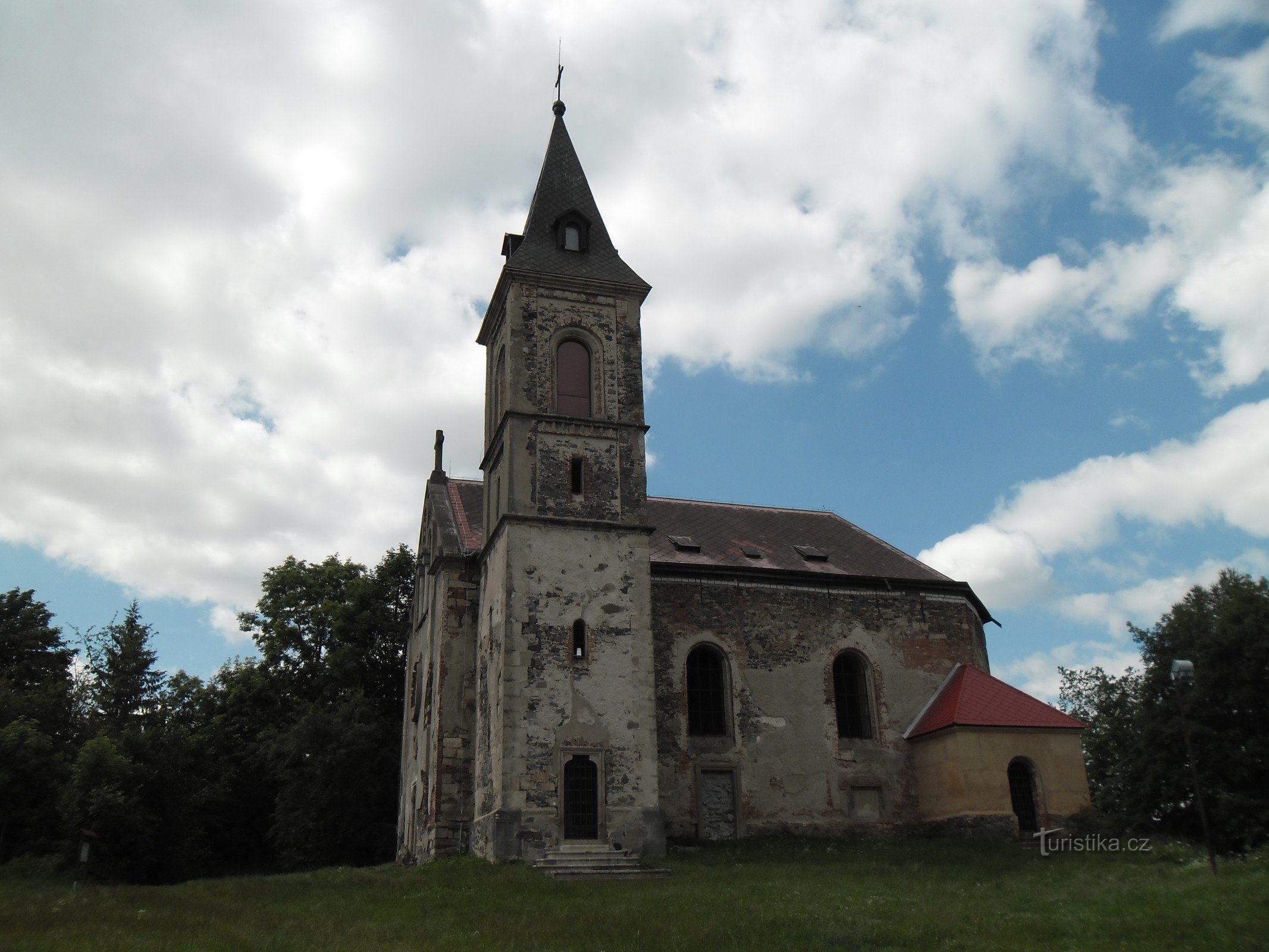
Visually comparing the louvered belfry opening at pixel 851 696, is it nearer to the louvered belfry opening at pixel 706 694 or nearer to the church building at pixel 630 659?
the church building at pixel 630 659

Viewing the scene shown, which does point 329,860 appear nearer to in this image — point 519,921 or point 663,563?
point 663,563

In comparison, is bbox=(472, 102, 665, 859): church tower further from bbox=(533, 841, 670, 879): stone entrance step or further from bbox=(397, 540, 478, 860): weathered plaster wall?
bbox=(397, 540, 478, 860): weathered plaster wall

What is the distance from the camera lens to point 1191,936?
1141 cm

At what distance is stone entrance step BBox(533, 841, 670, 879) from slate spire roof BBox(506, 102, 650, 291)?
14482 millimetres

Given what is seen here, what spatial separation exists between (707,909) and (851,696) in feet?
46.9

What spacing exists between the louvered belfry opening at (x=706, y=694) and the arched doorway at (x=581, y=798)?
445 centimetres

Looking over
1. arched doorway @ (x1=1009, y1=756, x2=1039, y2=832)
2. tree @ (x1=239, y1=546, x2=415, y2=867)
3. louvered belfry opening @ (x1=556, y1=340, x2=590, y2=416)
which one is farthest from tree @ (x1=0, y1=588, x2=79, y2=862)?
arched doorway @ (x1=1009, y1=756, x2=1039, y2=832)

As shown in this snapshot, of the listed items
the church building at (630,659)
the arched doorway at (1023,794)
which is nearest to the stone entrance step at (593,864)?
the church building at (630,659)

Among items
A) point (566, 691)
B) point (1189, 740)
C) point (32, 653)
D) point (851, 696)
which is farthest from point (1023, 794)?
point (32, 653)

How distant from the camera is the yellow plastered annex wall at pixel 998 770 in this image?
25000 mm

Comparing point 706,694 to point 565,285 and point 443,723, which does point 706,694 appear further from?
point 565,285

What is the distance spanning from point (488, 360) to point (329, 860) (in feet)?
54.8

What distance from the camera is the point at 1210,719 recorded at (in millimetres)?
19922

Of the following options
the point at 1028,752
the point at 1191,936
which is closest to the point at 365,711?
the point at 1028,752
